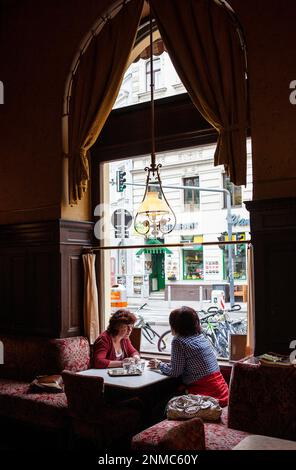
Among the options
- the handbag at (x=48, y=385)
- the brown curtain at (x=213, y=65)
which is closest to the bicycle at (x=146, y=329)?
the handbag at (x=48, y=385)

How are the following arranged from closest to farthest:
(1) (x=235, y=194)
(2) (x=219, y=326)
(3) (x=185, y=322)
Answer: (3) (x=185, y=322), (1) (x=235, y=194), (2) (x=219, y=326)

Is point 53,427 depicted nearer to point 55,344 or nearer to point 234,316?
point 55,344

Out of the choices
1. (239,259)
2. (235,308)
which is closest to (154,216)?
(239,259)

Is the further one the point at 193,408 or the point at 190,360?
the point at 190,360

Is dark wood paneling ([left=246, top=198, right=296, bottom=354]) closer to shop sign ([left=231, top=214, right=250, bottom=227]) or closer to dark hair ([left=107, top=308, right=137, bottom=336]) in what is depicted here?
shop sign ([left=231, top=214, right=250, bottom=227])

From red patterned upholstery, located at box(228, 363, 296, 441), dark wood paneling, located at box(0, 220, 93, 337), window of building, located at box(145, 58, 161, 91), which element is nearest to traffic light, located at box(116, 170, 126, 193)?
dark wood paneling, located at box(0, 220, 93, 337)

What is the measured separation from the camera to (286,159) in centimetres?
398

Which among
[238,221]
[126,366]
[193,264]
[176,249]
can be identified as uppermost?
[238,221]

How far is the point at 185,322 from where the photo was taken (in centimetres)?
405

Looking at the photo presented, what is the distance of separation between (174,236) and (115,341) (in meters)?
1.22

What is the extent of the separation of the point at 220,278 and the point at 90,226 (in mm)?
1709

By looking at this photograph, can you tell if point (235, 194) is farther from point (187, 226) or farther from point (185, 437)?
point (185, 437)

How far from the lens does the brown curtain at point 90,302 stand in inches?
211
